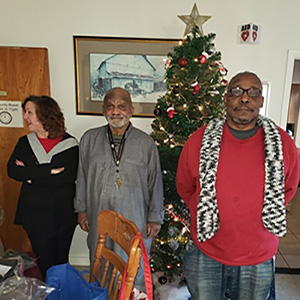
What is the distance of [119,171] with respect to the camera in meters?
1.63

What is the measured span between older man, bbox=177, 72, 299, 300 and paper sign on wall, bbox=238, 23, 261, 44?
1131 millimetres

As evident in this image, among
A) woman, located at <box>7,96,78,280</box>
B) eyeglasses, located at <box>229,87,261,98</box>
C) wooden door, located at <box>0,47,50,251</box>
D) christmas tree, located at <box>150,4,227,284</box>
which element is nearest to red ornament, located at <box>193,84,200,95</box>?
christmas tree, located at <box>150,4,227,284</box>

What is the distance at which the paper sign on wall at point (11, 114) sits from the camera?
91.9 inches

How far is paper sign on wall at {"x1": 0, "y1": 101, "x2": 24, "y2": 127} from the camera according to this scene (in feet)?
7.66

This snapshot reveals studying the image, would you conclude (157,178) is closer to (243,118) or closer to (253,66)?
(243,118)

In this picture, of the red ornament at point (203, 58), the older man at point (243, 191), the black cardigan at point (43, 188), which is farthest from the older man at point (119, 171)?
the red ornament at point (203, 58)

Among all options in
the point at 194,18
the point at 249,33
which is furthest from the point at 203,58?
the point at 249,33

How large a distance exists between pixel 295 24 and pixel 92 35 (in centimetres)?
164

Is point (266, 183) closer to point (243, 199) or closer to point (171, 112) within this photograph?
point (243, 199)

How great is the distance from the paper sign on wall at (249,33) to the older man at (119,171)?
122 centimetres

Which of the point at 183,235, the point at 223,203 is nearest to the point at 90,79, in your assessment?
the point at 183,235

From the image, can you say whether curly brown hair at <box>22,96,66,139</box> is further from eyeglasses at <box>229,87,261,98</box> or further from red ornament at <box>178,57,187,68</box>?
eyeglasses at <box>229,87,261,98</box>

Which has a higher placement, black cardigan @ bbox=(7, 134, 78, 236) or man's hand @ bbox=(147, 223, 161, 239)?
black cardigan @ bbox=(7, 134, 78, 236)

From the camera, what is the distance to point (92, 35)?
231cm
